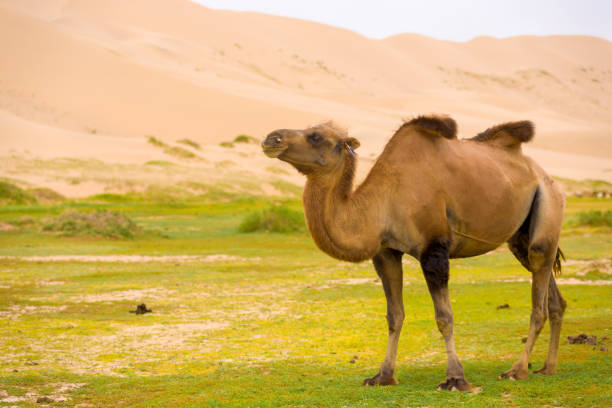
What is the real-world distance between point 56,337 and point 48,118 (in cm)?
6086

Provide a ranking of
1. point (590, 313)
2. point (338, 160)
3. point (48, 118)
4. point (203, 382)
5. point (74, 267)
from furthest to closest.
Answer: point (48, 118) → point (74, 267) → point (590, 313) → point (203, 382) → point (338, 160)

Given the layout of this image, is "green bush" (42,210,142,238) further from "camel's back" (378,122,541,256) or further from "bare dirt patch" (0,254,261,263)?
"camel's back" (378,122,541,256)

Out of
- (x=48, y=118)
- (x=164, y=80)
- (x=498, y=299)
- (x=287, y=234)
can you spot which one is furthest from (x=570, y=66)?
(x=498, y=299)

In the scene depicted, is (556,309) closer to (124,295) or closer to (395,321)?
(395,321)

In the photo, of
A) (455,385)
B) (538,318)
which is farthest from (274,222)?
(455,385)

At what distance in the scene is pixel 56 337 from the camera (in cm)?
1048

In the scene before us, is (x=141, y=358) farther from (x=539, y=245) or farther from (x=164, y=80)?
(x=164, y=80)

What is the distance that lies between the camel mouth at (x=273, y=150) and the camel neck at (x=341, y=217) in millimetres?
463

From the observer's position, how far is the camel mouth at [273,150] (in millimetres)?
6840

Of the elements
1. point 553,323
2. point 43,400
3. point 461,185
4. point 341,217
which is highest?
point 461,185

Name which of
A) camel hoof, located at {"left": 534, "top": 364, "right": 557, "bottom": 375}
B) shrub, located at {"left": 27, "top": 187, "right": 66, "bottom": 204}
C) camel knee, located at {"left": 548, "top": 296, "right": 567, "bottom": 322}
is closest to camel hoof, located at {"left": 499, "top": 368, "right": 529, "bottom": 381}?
camel hoof, located at {"left": 534, "top": 364, "right": 557, "bottom": 375}

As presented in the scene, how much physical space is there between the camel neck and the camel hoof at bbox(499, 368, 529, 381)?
188cm

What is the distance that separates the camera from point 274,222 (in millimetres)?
28016

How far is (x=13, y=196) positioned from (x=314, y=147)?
33.1 metres
